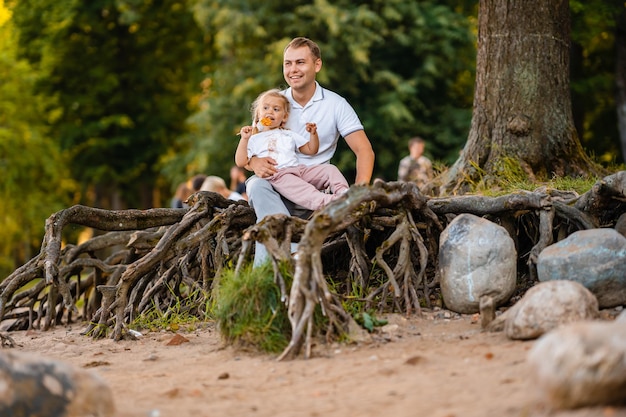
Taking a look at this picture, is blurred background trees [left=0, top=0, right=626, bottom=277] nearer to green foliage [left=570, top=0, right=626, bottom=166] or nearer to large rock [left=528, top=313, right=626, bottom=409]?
green foliage [left=570, top=0, right=626, bottom=166]

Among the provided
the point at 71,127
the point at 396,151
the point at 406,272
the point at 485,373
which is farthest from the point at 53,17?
the point at 485,373

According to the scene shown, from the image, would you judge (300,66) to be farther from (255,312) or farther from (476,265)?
(255,312)

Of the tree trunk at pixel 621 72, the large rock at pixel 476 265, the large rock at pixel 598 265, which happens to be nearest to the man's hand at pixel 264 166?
the large rock at pixel 476 265

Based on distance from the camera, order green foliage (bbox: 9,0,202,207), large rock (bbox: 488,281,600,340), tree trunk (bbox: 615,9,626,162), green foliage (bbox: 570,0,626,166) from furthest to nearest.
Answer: green foliage (bbox: 9,0,202,207) → tree trunk (bbox: 615,9,626,162) → green foliage (bbox: 570,0,626,166) → large rock (bbox: 488,281,600,340)

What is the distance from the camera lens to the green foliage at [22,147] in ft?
77.0

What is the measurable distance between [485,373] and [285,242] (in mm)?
2335

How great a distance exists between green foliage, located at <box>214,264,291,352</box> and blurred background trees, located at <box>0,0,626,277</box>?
12446mm

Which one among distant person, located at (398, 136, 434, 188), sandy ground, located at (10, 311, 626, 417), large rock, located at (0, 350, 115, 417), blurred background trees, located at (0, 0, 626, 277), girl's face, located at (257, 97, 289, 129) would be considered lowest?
sandy ground, located at (10, 311, 626, 417)

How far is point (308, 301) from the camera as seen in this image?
6402 millimetres

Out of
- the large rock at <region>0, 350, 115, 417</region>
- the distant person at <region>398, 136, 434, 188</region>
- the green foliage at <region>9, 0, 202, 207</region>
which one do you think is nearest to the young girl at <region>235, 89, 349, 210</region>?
the large rock at <region>0, 350, 115, 417</region>

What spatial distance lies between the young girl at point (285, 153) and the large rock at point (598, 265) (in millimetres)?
2030

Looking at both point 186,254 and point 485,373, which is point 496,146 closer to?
point 186,254

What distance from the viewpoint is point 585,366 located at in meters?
4.21

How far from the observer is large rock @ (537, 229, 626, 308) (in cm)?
701
